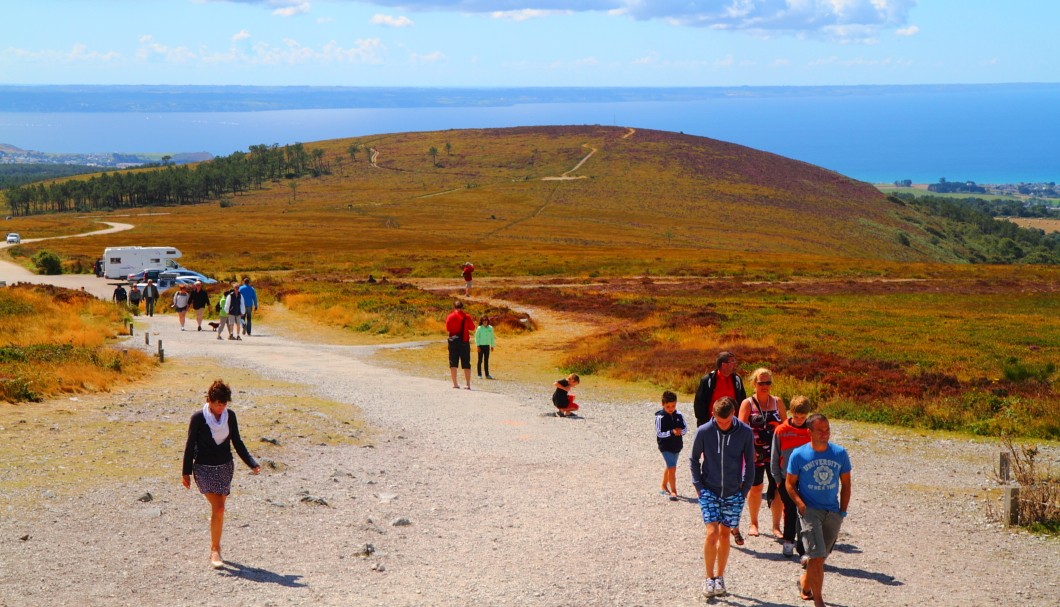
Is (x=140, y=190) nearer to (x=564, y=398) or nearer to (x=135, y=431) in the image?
(x=564, y=398)

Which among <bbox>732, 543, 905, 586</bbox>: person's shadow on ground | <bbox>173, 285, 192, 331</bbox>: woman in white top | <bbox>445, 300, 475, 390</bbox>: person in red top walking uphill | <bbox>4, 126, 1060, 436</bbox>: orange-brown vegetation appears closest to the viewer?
<bbox>732, 543, 905, 586</bbox>: person's shadow on ground

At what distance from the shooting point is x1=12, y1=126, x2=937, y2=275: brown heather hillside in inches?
3346

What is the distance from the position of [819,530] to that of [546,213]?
12015cm

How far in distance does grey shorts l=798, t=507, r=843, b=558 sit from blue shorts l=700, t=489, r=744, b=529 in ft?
2.15

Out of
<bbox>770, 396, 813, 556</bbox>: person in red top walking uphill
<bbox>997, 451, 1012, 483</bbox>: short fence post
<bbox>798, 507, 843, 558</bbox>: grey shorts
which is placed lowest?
<bbox>997, 451, 1012, 483</bbox>: short fence post

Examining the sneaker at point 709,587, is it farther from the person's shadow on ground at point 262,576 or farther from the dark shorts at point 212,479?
the dark shorts at point 212,479

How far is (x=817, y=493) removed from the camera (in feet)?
30.8

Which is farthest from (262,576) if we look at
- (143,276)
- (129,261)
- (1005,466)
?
(129,261)

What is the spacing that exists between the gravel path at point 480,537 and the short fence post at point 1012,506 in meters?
0.22

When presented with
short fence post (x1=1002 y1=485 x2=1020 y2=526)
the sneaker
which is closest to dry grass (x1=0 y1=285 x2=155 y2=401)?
the sneaker

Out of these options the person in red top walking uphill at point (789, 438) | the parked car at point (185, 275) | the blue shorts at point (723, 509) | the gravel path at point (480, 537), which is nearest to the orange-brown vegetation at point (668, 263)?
the parked car at point (185, 275)

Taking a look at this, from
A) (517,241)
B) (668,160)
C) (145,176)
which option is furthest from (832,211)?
(145,176)

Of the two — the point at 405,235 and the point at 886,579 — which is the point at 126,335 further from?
the point at 405,235

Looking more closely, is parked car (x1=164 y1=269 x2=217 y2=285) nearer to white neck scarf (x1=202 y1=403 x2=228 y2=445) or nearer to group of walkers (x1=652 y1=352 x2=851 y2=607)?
white neck scarf (x1=202 y1=403 x2=228 y2=445)
